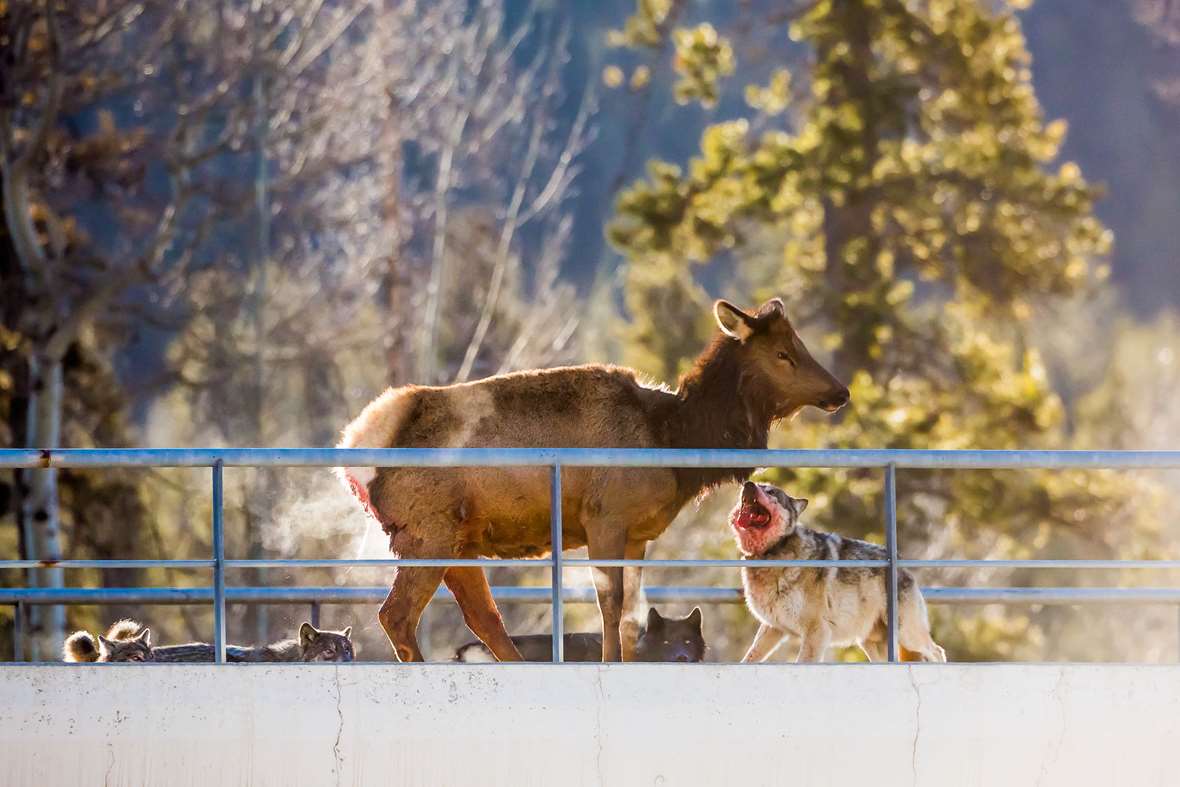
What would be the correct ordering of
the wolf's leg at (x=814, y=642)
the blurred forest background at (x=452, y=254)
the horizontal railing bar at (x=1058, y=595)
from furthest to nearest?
1. the blurred forest background at (x=452, y=254)
2. the horizontal railing bar at (x=1058, y=595)
3. the wolf's leg at (x=814, y=642)

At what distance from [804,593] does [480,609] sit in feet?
5.55

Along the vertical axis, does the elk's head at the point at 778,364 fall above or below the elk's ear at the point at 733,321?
below

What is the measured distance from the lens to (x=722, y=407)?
10.5 m

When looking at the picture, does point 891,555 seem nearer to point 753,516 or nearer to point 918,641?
point 753,516

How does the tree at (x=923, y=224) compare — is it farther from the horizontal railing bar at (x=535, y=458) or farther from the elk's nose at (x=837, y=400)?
the horizontal railing bar at (x=535, y=458)

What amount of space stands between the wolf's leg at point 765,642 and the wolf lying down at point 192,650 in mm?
2306

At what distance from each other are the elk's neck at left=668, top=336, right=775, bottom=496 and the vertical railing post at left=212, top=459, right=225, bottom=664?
2.90m

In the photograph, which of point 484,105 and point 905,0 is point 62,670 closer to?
point 905,0

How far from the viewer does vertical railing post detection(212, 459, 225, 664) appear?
8.05 metres

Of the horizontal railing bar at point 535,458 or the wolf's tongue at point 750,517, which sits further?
the wolf's tongue at point 750,517

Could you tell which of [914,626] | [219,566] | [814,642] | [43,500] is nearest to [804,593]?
[814,642]

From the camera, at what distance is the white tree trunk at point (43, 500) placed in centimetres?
2412

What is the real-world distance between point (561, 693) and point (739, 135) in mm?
21036

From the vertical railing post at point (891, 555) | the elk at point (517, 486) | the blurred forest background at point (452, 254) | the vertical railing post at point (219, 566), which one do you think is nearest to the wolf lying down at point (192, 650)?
the elk at point (517, 486)
